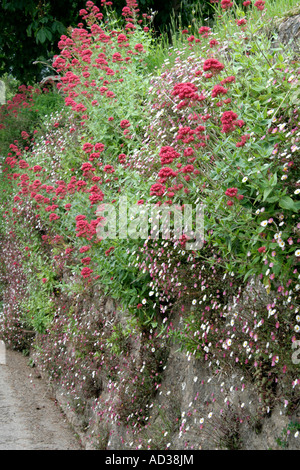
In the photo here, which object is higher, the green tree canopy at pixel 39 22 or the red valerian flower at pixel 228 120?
the green tree canopy at pixel 39 22

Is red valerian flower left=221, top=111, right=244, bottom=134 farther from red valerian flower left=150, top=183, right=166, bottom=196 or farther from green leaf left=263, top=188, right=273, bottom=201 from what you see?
red valerian flower left=150, top=183, right=166, bottom=196

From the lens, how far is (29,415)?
246 inches

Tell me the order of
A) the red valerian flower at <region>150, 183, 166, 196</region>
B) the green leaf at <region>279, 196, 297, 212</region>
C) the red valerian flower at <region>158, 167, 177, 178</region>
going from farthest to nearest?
the red valerian flower at <region>150, 183, 166, 196</region> < the red valerian flower at <region>158, 167, 177, 178</region> < the green leaf at <region>279, 196, 297, 212</region>

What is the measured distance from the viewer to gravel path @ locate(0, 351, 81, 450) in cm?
545

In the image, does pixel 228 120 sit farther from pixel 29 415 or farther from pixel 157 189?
pixel 29 415

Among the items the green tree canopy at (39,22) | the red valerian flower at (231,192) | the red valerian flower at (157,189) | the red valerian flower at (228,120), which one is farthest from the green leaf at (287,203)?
the green tree canopy at (39,22)

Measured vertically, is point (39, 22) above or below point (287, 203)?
above

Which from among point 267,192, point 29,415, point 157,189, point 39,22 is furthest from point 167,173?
point 39,22

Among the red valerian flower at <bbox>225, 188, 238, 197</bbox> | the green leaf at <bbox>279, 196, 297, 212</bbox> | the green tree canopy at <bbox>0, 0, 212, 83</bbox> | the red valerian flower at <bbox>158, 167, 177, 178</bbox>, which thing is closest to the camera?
the green leaf at <bbox>279, 196, 297, 212</bbox>

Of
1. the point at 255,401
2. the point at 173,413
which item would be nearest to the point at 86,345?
the point at 173,413

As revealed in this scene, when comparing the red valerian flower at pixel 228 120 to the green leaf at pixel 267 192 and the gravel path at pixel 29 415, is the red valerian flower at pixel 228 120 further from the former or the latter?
the gravel path at pixel 29 415

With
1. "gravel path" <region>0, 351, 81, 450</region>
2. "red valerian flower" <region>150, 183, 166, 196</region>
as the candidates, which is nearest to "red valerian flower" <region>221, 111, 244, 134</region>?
"red valerian flower" <region>150, 183, 166, 196</region>

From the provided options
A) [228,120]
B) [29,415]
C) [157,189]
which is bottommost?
[29,415]

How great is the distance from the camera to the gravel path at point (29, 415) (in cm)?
545
